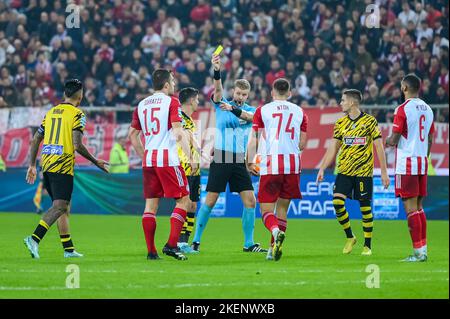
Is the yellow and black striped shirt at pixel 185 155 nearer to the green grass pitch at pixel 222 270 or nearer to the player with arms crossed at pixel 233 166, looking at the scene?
the player with arms crossed at pixel 233 166

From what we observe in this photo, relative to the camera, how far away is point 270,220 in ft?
40.1

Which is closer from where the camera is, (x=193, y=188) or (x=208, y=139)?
(x=193, y=188)

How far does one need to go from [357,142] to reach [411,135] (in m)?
1.49

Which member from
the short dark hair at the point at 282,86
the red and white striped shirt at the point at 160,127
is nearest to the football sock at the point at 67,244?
the red and white striped shirt at the point at 160,127

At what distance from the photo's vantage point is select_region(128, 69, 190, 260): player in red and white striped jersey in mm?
12125

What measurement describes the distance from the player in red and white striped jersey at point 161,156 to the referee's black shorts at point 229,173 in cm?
165

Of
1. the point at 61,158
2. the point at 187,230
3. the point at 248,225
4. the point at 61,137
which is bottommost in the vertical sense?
the point at 187,230

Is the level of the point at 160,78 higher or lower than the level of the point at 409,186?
higher

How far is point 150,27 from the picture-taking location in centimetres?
2786

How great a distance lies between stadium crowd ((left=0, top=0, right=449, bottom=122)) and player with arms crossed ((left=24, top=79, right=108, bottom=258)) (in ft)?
37.5

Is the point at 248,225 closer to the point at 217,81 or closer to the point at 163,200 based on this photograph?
the point at 217,81

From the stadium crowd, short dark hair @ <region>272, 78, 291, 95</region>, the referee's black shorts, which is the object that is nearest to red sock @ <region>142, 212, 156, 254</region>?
the referee's black shorts

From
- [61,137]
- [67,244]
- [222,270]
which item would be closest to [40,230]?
[67,244]
